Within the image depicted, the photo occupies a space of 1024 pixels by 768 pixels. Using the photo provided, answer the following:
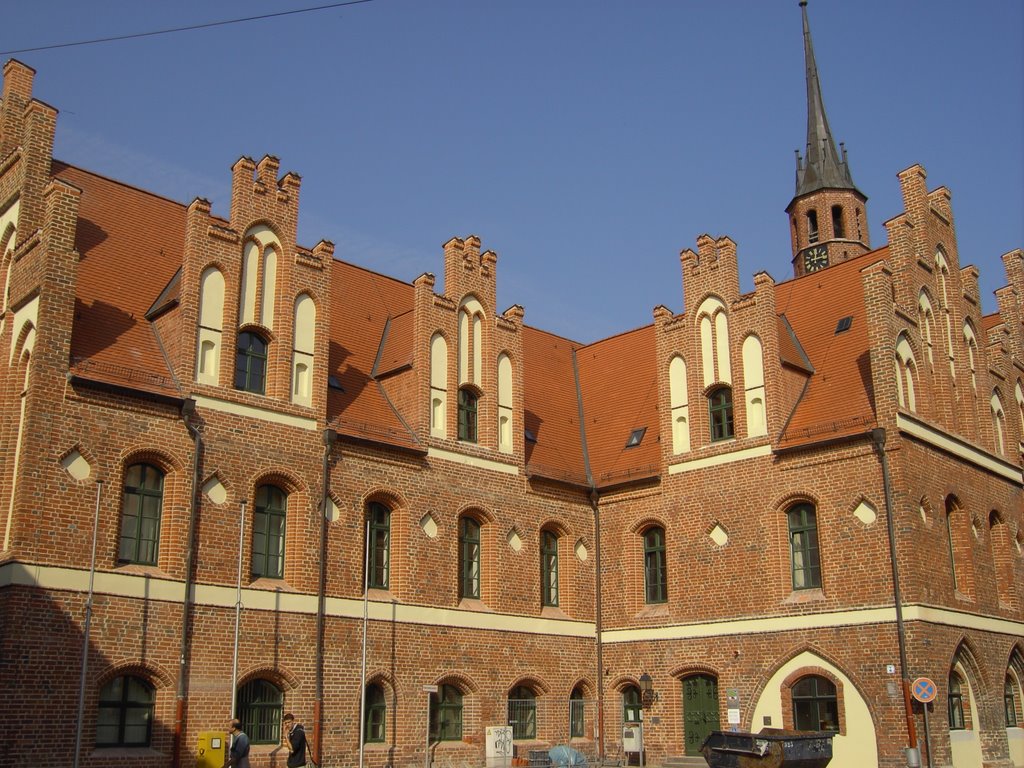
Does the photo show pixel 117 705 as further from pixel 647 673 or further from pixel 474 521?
pixel 647 673

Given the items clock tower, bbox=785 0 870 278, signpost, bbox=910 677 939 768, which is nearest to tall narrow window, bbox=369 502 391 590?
signpost, bbox=910 677 939 768

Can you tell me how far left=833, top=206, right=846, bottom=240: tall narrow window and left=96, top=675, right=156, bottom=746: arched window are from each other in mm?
35413

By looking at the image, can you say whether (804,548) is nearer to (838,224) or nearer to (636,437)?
(636,437)

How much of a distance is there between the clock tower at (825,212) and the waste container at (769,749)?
27510mm

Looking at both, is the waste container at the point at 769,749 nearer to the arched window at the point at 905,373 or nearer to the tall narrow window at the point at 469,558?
the tall narrow window at the point at 469,558

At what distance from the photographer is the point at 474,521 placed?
26547 millimetres

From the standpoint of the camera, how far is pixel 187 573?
65.5ft

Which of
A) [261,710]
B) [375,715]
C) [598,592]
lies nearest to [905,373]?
[598,592]

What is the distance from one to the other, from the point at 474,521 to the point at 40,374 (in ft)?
36.6

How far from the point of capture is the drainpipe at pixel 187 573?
1919cm

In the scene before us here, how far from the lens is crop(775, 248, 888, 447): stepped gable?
81.8ft

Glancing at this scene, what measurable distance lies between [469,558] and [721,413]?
7370 millimetres

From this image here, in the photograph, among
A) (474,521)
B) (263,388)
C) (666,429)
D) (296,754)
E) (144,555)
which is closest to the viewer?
(296,754)

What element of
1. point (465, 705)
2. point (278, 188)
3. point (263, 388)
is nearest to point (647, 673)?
point (465, 705)
